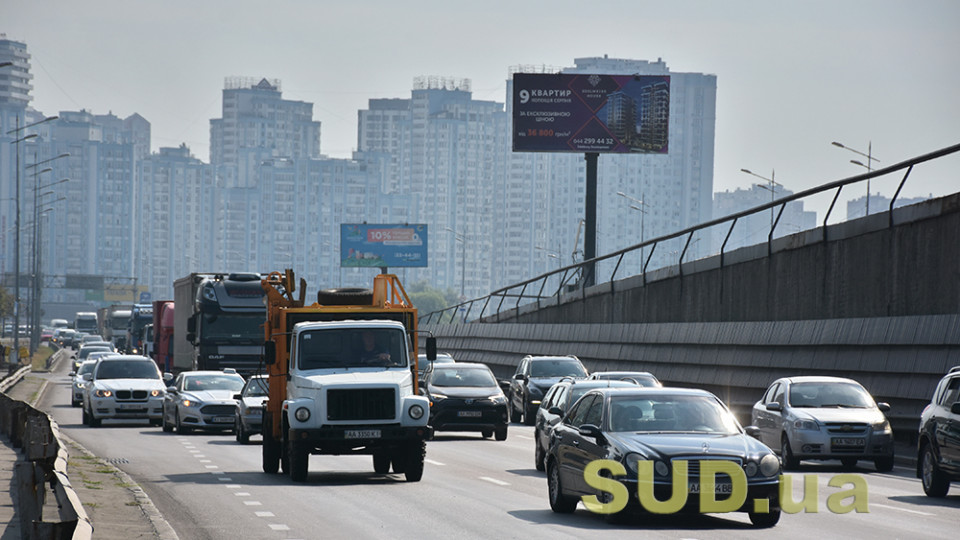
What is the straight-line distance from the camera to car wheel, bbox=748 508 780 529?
1468 centimetres

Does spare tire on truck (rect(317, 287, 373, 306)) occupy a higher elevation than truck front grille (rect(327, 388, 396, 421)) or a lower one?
higher

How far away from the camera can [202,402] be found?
34156 mm

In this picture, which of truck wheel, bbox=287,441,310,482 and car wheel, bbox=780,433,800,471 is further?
car wheel, bbox=780,433,800,471

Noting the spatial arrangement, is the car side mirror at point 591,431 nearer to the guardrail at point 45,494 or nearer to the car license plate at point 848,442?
the guardrail at point 45,494

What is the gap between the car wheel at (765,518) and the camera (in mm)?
14680

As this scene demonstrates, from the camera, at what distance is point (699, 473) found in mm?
14477

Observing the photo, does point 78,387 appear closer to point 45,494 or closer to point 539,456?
point 539,456

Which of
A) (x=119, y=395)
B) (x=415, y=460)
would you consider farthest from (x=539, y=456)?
(x=119, y=395)

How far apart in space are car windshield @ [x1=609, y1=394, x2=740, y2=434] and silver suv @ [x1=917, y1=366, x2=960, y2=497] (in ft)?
12.7

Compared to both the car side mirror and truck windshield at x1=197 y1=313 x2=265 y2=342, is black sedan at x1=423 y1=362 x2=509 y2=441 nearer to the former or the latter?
truck windshield at x1=197 y1=313 x2=265 y2=342

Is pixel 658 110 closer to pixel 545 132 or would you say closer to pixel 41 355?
pixel 545 132

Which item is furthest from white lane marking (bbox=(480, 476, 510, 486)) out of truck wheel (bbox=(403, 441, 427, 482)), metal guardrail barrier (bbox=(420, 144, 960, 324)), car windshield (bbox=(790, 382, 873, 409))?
metal guardrail barrier (bbox=(420, 144, 960, 324))

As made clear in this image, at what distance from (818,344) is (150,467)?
1440cm

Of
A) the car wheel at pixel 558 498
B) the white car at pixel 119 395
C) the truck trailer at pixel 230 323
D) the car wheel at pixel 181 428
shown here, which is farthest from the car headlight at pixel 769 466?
the truck trailer at pixel 230 323
